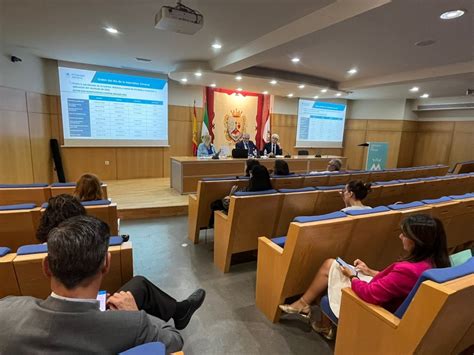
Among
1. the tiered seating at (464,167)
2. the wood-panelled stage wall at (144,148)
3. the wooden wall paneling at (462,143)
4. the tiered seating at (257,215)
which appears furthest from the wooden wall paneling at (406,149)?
the tiered seating at (257,215)

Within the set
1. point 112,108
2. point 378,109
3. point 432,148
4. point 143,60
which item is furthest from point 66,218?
point 432,148

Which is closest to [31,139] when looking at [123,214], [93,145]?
[93,145]

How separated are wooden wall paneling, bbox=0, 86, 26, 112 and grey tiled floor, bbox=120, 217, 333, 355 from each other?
11.4 feet

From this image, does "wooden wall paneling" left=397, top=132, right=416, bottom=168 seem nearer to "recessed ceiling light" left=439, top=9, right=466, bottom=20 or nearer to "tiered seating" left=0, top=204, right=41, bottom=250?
"recessed ceiling light" left=439, top=9, right=466, bottom=20

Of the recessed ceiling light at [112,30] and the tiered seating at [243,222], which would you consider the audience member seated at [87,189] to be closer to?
the tiered seating at [243,222]

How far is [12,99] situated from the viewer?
4.86m

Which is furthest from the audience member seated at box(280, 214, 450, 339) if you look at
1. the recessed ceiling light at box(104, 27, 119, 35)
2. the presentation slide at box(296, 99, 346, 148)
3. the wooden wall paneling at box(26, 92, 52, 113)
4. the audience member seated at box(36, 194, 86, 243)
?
the presentation slide at box(296, 99, 346, 148)

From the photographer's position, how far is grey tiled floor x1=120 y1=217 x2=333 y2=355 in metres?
1.83

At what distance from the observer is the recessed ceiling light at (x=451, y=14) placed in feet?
9.94

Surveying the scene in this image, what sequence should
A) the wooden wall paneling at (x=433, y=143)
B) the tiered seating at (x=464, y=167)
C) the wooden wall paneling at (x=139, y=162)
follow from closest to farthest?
the tiered seating at (x=464, y=167), the wooden wall paneling at (x=139, y=162), the wooden wall paneling at (x=433, y=143)

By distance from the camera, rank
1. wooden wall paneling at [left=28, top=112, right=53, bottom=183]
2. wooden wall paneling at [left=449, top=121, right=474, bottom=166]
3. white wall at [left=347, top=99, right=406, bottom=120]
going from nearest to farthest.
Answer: wooden wall paneling at [left=28, top=112, right=53, bottom=183] → wooden wall paneling at [left=449, top=121, right=474, bottom=166] → white wall at [left=347, top=99, right=406, bottom=120]

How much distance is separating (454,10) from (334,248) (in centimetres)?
324

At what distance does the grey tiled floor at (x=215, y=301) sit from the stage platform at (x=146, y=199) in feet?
2.33

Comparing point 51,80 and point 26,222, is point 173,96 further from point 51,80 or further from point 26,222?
point 26,222
